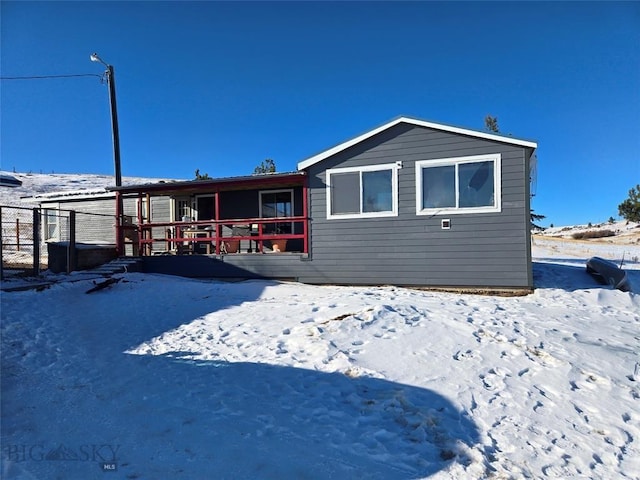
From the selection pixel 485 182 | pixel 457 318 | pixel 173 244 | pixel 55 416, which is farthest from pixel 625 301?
pixel 173 244

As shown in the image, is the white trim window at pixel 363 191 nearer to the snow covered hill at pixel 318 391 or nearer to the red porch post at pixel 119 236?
the snow covered hill at pixel 318 391

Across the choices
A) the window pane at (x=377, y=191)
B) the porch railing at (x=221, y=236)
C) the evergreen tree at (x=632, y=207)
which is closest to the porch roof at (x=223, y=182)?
the porch railing at (x=221, y=236)

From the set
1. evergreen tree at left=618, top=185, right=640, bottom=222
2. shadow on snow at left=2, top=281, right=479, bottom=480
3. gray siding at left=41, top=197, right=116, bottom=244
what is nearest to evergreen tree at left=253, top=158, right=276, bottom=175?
gray siding at left=41, top=197, right=116, bottom=244

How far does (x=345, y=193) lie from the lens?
912cm

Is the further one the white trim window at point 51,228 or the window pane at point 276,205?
the white trim window at point 51,228

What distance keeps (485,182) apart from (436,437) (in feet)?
21.8

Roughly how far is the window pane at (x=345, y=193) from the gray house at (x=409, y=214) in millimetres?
25

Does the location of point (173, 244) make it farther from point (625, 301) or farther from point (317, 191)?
point (625, 301)

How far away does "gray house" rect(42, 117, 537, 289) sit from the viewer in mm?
7973

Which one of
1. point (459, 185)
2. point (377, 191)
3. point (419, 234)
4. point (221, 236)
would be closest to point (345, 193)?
point (377, 191)

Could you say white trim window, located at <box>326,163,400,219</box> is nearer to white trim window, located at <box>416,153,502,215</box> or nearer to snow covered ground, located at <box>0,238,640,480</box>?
white trim window, located at <box>416,153,502,215</box>

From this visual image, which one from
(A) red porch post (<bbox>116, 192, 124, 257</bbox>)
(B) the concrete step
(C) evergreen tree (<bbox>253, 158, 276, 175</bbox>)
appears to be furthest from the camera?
(C) evergreen tree (<bbox>253, 158, 276, 175</bbox>)

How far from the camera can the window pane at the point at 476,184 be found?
26.5 ft

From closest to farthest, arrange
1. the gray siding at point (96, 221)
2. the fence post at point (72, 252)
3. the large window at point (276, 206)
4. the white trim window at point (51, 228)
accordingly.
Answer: the fence post at point (72, 252) → the large window at point (276, 206) → the gray siding at point (96, 221) → the white trim window at point (51, 228)
